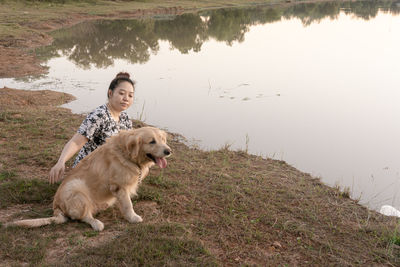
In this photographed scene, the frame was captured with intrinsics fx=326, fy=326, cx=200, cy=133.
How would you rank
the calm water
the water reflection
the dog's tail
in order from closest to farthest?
the dog's tail
the calm water
the water reflection

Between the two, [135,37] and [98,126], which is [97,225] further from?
[135,37]

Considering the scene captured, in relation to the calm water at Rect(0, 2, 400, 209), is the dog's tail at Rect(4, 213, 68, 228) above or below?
below

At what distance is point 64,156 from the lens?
3811mm

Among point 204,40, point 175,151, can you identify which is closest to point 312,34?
point 204,40

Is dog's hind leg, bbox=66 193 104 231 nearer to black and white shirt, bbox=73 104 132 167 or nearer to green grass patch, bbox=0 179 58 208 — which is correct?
green grass patch, bbox=0 179 58 208

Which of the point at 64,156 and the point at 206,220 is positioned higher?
the point at 64,156

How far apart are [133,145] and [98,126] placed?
1.03m

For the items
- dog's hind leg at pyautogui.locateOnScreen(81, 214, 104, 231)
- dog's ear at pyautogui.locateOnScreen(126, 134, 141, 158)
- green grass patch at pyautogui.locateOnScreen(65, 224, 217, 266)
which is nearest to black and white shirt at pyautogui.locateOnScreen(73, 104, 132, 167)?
dog's ear at pyautogui.locateOnScreen(126, 134, 141, 158)

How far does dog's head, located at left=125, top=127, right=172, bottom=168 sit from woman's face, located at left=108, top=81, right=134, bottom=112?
3.02 feet

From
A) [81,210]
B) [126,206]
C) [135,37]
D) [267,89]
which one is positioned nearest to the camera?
[81,210]

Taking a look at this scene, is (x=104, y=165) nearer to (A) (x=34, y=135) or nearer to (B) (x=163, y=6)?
(A) (x=34, y=135)

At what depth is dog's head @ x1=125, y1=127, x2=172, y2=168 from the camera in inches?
137

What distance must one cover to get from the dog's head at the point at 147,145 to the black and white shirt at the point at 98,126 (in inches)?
34.8

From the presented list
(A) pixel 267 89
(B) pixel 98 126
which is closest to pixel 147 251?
(B) pixel 98 126
